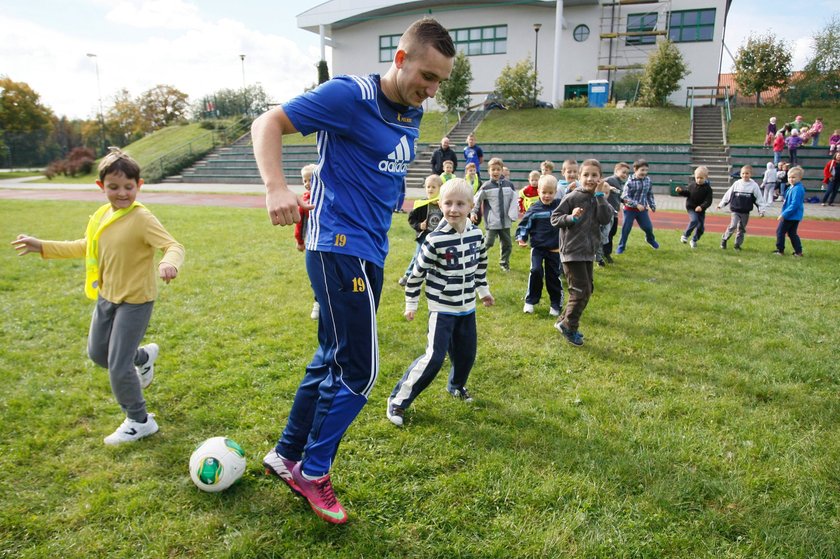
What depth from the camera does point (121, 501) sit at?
2994 mm

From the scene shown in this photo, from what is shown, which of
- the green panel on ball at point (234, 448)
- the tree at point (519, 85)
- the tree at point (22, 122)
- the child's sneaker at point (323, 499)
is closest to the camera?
the child's sneaker at point (323, 499)

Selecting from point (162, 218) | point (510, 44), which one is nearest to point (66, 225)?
point (162, 218)

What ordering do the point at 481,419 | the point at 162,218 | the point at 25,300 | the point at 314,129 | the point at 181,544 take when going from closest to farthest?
the point at 314,129 → the point at 181,544 → the point at 481,419 → the point at 25,300 → the point at 162,218

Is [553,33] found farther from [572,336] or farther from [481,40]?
[572,336]

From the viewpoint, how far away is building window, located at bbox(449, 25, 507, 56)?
39.7m

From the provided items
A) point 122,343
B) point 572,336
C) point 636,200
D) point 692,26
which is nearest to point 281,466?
point 122,343

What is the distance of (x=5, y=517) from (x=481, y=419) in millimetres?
2998

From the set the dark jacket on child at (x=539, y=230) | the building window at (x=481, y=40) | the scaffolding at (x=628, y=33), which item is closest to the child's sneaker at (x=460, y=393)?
the dark jacket on child at (x=539, y=230)

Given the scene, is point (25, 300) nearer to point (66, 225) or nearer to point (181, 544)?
point (181, 544)

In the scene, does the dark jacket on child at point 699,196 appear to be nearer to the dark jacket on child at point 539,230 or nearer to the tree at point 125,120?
the dark jacket on child at point 539,230

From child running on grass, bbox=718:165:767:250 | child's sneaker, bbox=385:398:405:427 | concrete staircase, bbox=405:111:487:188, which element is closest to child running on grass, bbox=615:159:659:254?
child running on grass, bbox=718:165:767:250

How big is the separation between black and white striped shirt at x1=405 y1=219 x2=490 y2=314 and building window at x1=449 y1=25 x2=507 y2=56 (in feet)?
131

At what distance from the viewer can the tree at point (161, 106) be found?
5912 centimetres

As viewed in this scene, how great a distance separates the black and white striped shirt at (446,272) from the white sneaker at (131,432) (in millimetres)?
2034
